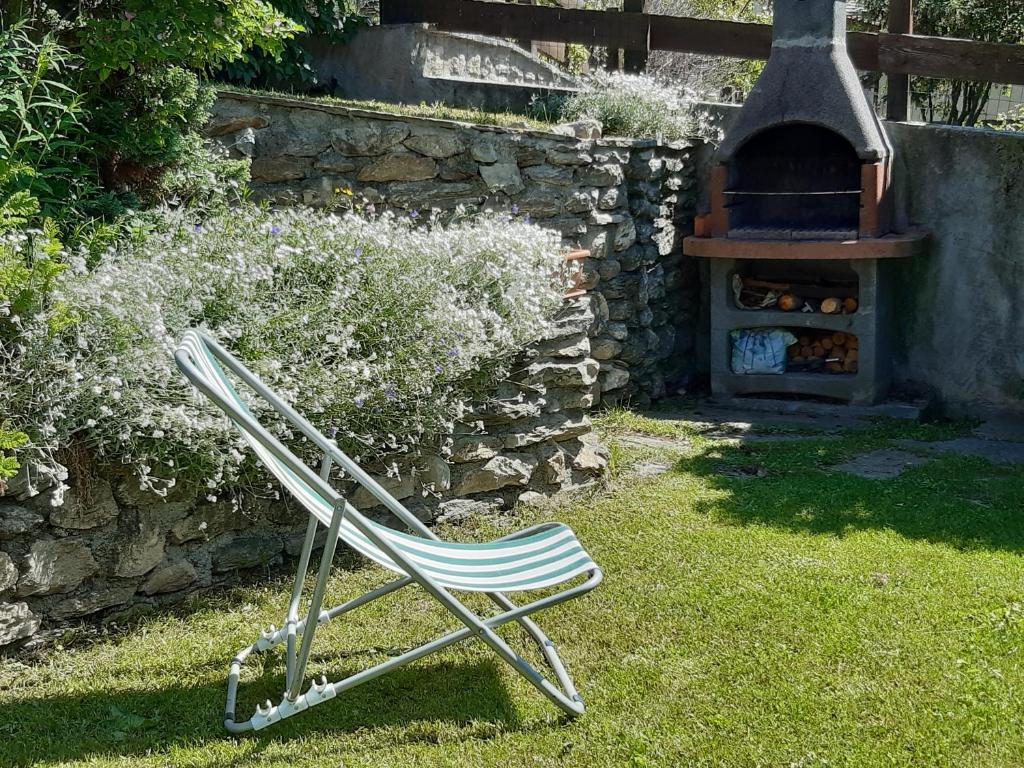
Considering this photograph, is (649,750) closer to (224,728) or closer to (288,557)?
(224,728)

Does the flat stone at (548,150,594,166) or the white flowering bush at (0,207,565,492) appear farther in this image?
the flat stone at (548,150,594,166)

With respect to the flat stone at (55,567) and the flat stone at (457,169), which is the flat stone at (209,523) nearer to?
the flat stone at (55,567)

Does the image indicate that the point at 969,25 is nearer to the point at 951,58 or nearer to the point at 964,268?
the point at 951,58

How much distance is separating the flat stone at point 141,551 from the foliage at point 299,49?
4.06 metres

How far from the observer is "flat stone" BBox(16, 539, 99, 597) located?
3.75 metres

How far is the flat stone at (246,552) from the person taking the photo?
4.29 meters

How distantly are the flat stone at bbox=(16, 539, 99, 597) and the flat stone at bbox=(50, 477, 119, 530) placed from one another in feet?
0.24

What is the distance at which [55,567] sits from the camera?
12.5 feet

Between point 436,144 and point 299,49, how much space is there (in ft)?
→ 5.64

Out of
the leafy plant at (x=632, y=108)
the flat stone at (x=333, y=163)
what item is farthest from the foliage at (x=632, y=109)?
the flat stone at (x=333, y=163)

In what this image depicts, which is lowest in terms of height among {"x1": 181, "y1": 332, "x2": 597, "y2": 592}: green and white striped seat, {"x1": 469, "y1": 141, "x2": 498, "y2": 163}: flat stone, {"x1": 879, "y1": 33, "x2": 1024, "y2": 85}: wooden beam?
{"x1": 181, "y1": 332, "x2": 597, "y2": 592}: green and white striped seat

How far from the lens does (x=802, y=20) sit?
7.21 m

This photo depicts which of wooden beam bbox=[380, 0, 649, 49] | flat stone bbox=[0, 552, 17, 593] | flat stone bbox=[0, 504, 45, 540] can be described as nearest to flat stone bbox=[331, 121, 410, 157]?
wooden beam bbox=[380, 0, 649, 49]

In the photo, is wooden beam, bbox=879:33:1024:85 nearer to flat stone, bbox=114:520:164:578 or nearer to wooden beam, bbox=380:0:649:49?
wooden beam, bbox=380:0:649:49
